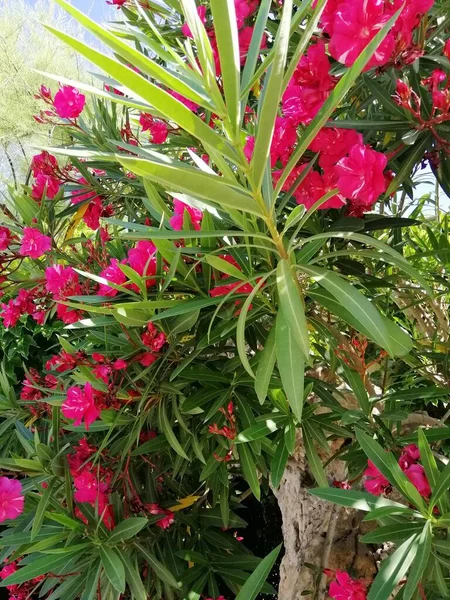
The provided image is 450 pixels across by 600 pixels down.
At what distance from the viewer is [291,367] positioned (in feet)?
2.61

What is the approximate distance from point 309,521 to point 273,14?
1427mm

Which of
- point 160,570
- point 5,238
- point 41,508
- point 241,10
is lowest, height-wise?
point 160,570

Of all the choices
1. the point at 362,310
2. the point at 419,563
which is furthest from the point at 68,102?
the point at 419,563

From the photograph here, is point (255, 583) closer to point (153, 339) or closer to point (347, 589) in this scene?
point (347, 589)

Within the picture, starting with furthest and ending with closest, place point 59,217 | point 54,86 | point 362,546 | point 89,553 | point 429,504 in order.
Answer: point 54,86 → point 362,546 → point 59,217 → point 89,553 → point 429,504

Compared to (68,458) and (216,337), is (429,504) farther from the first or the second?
(68,458)

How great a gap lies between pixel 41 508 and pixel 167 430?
0.30 meters

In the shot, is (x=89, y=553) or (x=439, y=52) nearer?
(x=439, y=52)

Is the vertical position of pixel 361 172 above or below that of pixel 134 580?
above

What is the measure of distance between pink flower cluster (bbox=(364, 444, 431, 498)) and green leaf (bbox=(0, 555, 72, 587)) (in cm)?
65

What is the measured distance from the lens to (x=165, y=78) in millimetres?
603

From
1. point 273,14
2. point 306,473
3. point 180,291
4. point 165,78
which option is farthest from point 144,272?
point 306,473

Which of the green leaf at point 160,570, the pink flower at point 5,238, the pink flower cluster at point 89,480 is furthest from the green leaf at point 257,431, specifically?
the pink flower at point 5,238

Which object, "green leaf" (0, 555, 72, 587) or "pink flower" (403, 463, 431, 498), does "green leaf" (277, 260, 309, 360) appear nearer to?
"pink flower" (403, 463, 431, 498)
